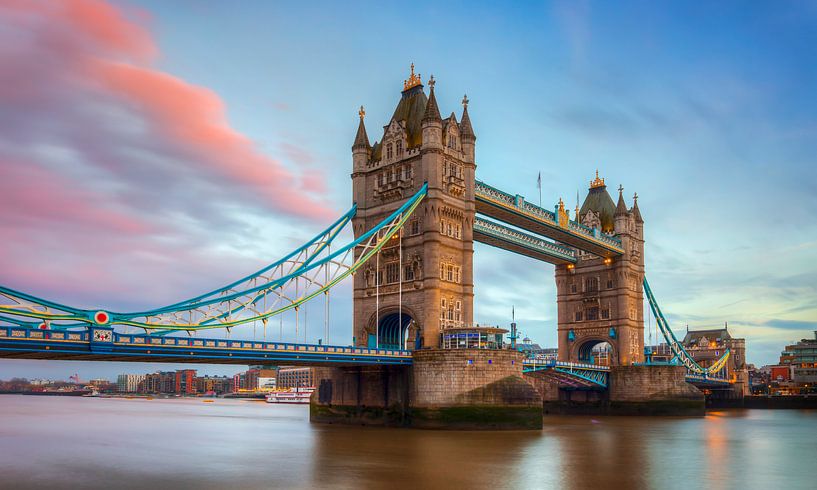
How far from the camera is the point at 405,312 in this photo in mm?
59312

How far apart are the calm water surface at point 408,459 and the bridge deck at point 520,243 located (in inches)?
804

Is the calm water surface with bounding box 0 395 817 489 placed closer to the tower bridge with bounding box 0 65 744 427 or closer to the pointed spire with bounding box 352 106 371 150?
the tower bridge with bounding box 0 65 744 427

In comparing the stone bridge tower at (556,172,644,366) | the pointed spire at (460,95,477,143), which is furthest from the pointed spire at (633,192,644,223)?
the pointed spire at (460,95,477,143)

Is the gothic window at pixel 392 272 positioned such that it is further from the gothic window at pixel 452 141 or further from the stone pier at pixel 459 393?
the gothic window at pixel 452 141

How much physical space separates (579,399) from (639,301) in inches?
566

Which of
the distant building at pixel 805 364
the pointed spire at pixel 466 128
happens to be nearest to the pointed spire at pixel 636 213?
the pointed spire at pixel 466 128

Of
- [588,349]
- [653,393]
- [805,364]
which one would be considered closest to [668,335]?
[588,349]

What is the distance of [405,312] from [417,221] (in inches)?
283

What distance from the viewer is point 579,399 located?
85312mm

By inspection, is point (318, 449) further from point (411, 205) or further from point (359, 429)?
point (411, 205)

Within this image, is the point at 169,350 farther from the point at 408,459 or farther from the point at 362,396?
the point at 362,396

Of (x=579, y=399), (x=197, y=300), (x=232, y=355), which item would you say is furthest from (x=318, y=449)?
(x=579, y=399)

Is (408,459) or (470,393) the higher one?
(470,393)

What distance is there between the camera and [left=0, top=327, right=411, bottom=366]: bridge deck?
120 ft
